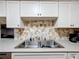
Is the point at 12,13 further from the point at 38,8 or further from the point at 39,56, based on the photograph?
the point at 39,56

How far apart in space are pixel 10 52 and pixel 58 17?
1262mm

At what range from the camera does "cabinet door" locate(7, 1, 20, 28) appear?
11.2ft

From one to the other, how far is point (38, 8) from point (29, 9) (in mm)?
186

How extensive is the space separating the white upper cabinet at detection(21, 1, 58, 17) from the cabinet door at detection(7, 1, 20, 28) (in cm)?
12

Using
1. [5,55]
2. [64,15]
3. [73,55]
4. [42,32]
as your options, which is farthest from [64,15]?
[5,55]

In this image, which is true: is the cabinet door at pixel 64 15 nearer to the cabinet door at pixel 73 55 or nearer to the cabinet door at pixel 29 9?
the cabinet door at pixel 29 9

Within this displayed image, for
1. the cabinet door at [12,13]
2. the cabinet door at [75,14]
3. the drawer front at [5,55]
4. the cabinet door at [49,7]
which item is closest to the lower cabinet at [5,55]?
the drawer front at [5,55]

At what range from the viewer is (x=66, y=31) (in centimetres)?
380

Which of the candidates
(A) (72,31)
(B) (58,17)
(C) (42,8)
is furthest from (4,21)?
(A) (72,31)

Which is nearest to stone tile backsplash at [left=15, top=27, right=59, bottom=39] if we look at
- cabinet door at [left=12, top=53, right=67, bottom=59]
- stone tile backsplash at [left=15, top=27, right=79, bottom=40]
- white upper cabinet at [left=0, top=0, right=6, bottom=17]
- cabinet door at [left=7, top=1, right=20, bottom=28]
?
stone tile backsplash at [left=15, top=27, right=79, bottom=40]

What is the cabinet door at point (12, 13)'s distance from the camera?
3416mm

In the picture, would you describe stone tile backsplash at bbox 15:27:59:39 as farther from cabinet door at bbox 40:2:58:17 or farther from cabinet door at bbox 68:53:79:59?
cabinet door at bbox 68:53:79:59

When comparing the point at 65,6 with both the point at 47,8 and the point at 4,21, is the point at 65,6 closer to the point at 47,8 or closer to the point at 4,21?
the point at 47,8

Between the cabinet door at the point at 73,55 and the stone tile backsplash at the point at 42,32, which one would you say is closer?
the cabinet door at the point at 73,55
